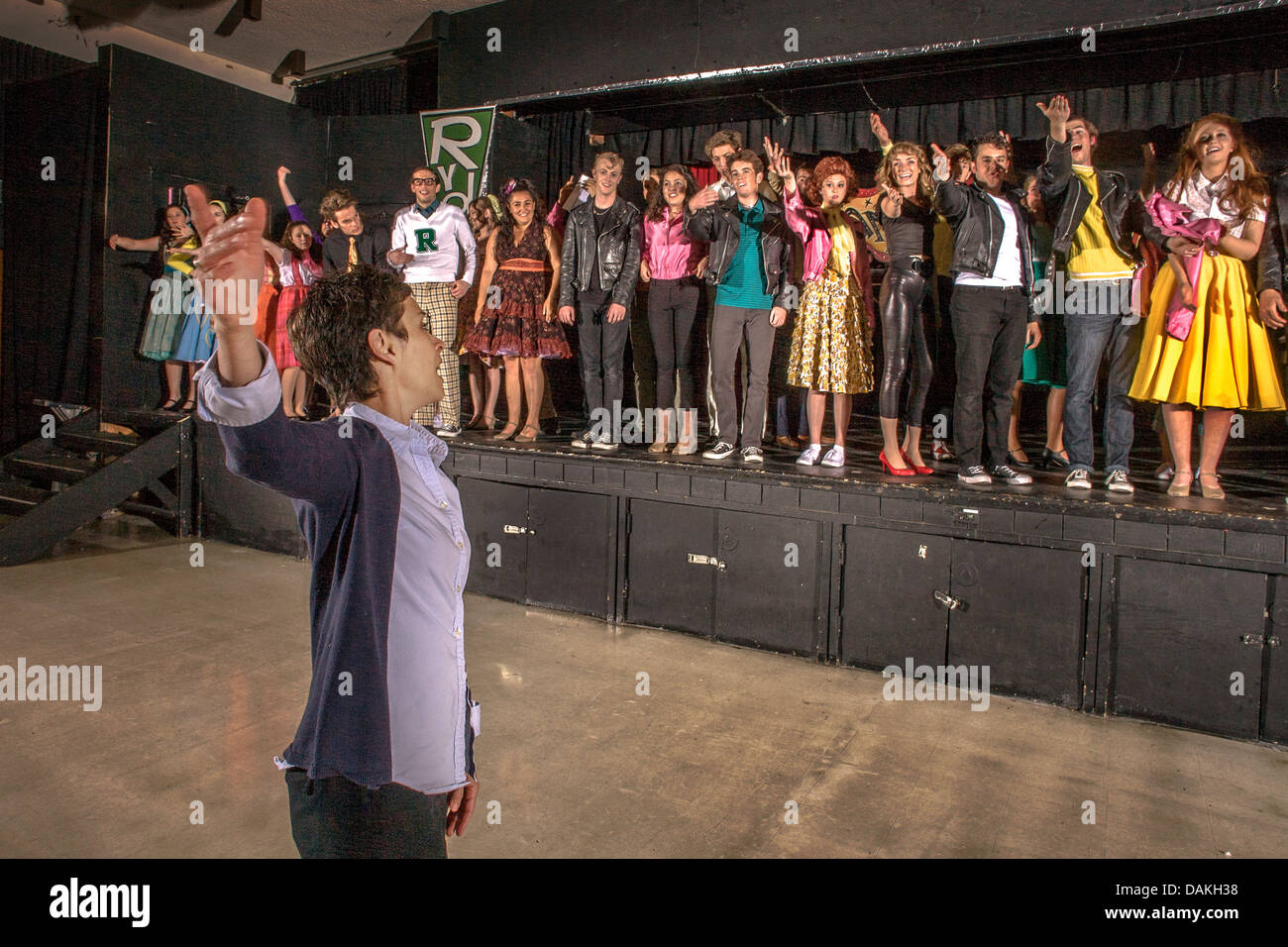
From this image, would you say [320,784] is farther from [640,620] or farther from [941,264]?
[941,264]

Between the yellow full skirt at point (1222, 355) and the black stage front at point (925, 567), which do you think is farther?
the yellow full skirt at point (1222, 355)

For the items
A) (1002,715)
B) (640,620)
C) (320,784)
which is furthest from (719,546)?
(320,784)

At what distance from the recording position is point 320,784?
127 centimetres

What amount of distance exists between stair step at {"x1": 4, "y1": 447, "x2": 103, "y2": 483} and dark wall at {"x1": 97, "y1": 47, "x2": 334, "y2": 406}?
0.63 m

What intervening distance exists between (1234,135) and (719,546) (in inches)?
107

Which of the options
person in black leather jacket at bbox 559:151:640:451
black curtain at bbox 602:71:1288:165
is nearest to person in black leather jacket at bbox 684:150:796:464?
person in black leather jacket at bbox 559:151:640:451

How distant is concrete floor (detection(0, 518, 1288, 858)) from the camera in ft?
8.17

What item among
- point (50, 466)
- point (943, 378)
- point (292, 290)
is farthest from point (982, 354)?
point (50, 466)

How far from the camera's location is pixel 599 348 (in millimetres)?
5152

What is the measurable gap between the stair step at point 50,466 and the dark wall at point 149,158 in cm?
63

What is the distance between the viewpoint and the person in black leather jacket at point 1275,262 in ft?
12.0

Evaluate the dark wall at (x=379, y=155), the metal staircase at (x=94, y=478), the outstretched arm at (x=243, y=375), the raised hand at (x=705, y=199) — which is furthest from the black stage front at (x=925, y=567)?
the dark wall at (x=379, y=155)

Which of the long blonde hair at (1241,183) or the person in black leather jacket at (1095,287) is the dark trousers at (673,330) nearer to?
the person in black leather jacket at (1095,287)

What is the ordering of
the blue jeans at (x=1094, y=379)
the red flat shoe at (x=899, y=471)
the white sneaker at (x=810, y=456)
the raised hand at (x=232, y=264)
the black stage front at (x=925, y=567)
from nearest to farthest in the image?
the raised hand at (x=232, y=264)
the black stage front at (x=925, y=567)
the blue jeans at (x=1094, y=379)
the red flat shoe at (x=899, y=471)
the white sneaker at (x=810, y=456)
